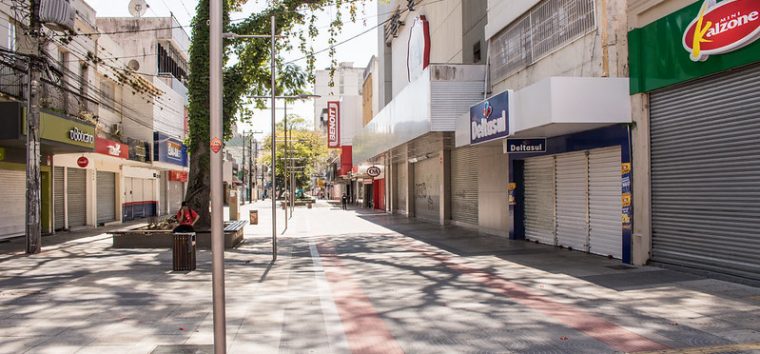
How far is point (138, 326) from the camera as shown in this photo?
6.73 metres

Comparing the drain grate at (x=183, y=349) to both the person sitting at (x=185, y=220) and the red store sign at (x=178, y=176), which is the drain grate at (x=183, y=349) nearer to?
the person sitting at (x=185, y=220)

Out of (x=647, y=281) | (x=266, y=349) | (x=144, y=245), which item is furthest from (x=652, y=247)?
(x=144, y=245)

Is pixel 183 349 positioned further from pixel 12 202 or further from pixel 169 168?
pixel 169 168

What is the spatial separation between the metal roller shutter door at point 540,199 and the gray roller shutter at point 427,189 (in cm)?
941

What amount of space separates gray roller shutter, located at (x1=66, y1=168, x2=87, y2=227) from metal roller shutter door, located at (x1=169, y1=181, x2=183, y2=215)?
1447 cm

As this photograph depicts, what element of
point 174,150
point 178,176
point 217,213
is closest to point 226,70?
point 217,213

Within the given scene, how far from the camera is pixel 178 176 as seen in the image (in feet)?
128

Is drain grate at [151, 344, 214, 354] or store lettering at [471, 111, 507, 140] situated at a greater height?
store lettering at [471, 111, 507, 140]

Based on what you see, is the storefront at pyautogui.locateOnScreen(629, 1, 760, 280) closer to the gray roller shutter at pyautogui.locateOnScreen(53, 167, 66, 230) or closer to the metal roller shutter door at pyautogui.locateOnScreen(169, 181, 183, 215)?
the gray roller shutter at pyautogui.locateOnScreen(53, 167, 66, 230)

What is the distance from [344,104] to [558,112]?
144 ft

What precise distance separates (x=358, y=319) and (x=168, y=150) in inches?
1081

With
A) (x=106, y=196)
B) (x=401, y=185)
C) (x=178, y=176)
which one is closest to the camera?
(x=106, y=196)

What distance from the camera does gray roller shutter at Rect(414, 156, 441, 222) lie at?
26.6 metres

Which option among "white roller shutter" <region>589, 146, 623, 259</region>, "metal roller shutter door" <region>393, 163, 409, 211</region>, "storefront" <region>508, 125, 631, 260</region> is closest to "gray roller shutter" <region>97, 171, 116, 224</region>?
"metal roller shutter door" <region>393, 163, 409, 211</region>
